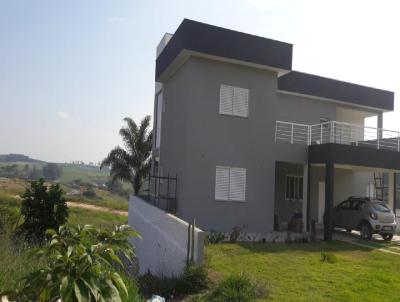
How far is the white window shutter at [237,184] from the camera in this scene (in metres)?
15.8

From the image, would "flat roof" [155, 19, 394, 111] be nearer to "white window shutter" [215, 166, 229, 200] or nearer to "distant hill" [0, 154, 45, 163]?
"white window shutter" [215, 166, 229, 200]

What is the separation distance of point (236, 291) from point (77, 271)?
14.1 feet

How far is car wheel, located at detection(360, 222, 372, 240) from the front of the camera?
53.9ft

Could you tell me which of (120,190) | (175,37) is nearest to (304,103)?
(175,37)

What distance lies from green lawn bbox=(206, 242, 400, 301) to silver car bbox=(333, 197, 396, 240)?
248 cm

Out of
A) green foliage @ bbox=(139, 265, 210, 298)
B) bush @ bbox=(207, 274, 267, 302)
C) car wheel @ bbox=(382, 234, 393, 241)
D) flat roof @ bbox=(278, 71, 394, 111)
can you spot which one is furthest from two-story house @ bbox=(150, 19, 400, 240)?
bush @ bbox=(207, 274, 267, 302)

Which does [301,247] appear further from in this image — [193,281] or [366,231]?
[193,281]

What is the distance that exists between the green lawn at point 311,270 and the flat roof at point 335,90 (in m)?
8.37

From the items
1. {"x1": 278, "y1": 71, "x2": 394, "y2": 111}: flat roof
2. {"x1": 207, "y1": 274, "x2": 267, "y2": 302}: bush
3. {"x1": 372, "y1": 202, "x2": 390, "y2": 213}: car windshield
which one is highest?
{"x1": 278, "y1": 71, "x2": 394, "y2": 111}: flat roof

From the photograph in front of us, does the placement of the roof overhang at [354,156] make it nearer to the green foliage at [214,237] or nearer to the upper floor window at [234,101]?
the upper floor window at [234,101]

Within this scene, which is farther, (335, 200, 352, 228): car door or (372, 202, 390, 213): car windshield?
(335, 200, 352, 228): car door

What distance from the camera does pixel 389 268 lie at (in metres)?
11.1

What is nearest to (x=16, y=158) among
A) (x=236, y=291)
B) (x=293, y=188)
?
(x=293, y=188)

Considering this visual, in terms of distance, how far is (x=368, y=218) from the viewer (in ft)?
54.1
